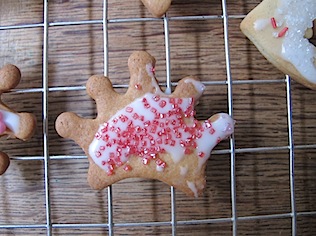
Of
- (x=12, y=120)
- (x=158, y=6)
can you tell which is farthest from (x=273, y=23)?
(x=12, y=120)

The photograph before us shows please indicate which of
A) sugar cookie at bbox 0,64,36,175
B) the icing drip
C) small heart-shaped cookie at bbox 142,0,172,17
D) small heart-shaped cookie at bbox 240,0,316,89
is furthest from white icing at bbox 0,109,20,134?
small heart-shaped cookie at bbox 240,0,316,89

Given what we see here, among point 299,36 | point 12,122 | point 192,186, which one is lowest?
point 192,186

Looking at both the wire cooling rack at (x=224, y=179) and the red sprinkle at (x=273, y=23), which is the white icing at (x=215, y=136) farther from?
the red sprinkle at (x=273, y=23)

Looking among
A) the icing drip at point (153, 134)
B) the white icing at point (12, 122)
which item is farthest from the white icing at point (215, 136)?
the white icing at point (12, 122)

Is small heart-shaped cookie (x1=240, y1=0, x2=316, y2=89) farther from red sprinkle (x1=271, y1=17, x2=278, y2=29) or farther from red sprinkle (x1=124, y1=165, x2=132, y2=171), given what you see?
red sprinkle (x1=124, y1=165, x2=132, y2=171)

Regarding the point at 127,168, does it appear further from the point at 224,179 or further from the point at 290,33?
the point at 290,33

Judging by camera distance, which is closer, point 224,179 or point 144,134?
point 144,134
